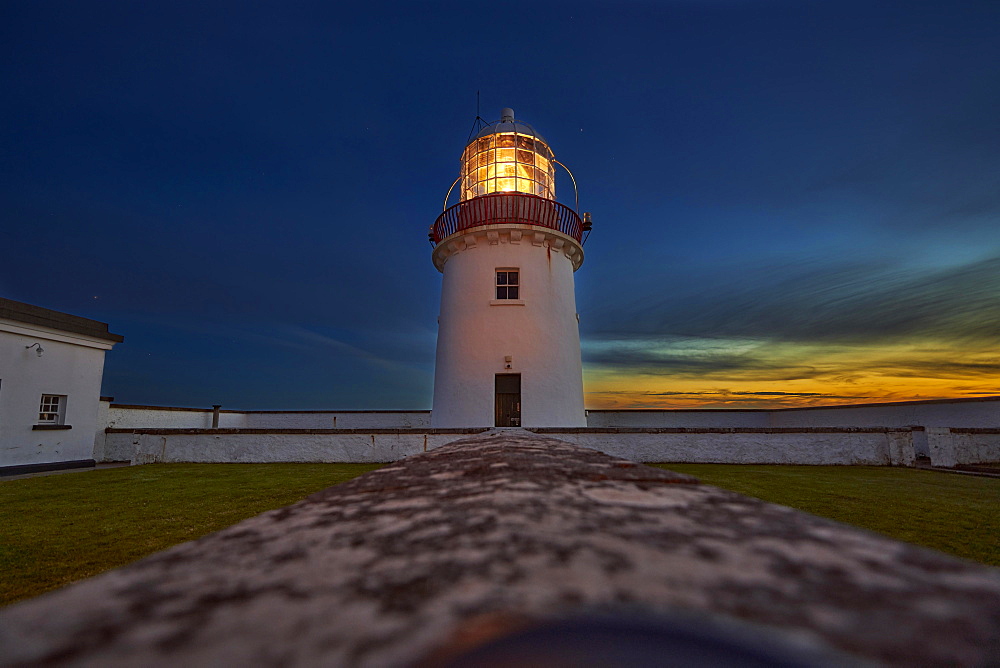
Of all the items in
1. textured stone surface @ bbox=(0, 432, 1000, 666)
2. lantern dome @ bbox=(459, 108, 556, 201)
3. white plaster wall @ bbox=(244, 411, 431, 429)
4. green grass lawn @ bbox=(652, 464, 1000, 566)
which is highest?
lantern dome @ bbox=(459, 108, 556, 201)

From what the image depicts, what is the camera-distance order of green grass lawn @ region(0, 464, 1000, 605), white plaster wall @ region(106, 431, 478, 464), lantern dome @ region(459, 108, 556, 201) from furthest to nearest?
lantern dome @ region(459, 108, 556, 201) < white plaster wall @ region(106, 431, 478, 464) < green grass lawn @ region(0, 464, 1000, 605)

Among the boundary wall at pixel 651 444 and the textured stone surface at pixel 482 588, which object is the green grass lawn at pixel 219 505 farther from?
the textured stone surface at pixel 482 588

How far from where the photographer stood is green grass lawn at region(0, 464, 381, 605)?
3.33m

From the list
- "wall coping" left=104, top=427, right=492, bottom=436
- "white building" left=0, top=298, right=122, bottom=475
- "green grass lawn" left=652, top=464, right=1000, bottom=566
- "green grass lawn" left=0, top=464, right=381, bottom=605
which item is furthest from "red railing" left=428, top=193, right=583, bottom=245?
"white building" left=0, top=298, right=122, bottom=475

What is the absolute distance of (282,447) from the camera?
10.6 m

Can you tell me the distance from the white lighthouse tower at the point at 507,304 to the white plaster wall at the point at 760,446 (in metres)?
2.69

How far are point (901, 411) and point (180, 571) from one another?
21986 mm

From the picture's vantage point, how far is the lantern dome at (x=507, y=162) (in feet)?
47.4

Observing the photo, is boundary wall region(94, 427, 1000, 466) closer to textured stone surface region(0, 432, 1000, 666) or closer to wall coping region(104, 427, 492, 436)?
wall coping region(104, 427, 492, 436)

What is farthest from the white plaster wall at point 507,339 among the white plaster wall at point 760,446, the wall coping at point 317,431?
the white plaster wall at point 760,446

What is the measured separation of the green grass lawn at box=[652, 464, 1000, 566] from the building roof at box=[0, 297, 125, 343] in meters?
15.7

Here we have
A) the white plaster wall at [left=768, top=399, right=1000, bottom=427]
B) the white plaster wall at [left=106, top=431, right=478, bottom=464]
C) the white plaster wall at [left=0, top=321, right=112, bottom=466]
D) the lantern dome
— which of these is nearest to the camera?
the white plaster wall at [left=106, top=431, right=478, bottom=464]

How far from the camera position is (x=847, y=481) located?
24.3ft

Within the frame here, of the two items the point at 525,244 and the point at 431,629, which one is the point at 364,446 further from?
the point at 431,629
